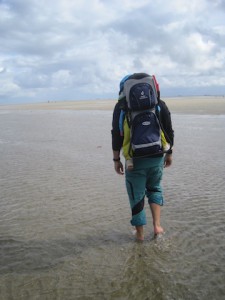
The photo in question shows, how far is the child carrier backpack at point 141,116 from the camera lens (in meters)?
4.20

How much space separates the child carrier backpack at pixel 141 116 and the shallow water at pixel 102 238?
1.28 metres

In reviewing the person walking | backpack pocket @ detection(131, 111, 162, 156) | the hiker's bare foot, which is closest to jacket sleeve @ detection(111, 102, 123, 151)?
the person walking

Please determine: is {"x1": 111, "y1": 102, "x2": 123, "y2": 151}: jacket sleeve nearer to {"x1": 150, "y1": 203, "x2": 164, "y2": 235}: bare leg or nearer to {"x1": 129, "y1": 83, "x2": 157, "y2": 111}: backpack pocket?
{"x1": 129, "y1": 83, "x2": 157, "y2": 111}: backpack pocket

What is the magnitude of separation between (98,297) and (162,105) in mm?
2348

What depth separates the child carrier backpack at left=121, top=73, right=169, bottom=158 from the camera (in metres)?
4.20

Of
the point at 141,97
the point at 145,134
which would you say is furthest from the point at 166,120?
the point at 141,97

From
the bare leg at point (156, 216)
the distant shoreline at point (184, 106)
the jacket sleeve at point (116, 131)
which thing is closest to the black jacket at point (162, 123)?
the jacket sleeve at point (116, 131)

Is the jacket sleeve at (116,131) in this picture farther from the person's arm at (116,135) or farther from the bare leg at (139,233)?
the bare leg at (139,233)

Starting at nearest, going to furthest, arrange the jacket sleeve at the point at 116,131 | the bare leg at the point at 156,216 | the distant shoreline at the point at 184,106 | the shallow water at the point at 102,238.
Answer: the shallow water at the point at 102,238
the jacket sleeve at the point at 116,131
the bare leg at the point at 156,216
the distant shoreline at the point at 184,106

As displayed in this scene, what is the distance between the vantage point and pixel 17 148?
12922 millimetres

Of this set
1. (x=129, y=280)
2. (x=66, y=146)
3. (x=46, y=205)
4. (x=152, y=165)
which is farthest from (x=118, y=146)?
(x=66, y=146)

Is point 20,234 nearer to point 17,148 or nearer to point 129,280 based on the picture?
point 129,280

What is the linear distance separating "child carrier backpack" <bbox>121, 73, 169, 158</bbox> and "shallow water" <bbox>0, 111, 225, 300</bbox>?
4.21 ft

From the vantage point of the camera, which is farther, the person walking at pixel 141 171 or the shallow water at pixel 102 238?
the person walking at pixel 141 171
